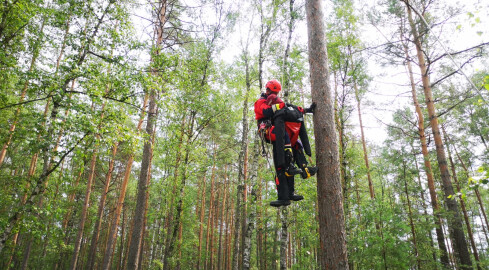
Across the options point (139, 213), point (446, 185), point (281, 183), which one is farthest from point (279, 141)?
point (446, 185)

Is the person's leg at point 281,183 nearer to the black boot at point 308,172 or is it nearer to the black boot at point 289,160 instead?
the black boot at point 289,160

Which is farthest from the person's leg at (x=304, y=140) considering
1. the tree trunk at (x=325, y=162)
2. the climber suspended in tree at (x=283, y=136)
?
the tree trunk at (x=325, y=162)

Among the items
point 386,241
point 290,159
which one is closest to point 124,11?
point 290,159

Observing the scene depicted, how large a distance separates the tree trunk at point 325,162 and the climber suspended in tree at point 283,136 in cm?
24

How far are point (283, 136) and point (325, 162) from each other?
2.61ft

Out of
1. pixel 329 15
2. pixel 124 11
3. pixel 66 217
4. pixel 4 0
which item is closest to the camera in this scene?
pixel 4 0

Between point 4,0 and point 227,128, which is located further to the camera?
point 227,128

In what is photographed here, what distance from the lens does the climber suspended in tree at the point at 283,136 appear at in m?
3.88

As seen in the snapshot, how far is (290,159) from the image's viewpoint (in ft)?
12.8

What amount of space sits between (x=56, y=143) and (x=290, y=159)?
5.37 metres

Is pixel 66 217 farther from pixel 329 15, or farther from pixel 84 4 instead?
pixel 329 15

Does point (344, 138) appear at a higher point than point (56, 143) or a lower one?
higher

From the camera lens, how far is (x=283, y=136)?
394cm

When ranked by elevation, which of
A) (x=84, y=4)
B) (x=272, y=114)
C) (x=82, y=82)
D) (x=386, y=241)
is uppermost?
(x=84, y=4)
